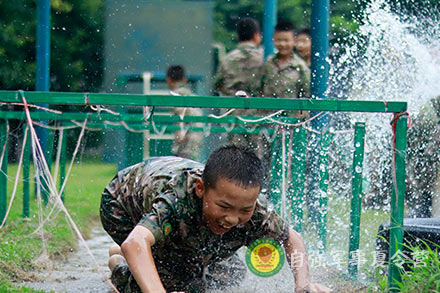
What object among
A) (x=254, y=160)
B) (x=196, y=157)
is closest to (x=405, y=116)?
(x=254, y=160)

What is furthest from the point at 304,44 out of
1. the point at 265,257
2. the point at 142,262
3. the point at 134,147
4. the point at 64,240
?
the point at 142,262

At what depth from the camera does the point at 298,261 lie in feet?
10.2

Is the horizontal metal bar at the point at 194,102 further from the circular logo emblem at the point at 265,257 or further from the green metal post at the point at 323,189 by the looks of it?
the green metal post at the point at 323,189

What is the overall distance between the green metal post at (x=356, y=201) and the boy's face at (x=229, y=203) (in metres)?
1.50

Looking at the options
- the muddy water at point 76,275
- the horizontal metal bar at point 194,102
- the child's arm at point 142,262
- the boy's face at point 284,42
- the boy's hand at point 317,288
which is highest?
the boy's face at point 284,42

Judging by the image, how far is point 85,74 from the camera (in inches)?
794

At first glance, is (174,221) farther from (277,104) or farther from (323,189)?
(323,189)

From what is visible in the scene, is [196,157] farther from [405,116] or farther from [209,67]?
[209,67]

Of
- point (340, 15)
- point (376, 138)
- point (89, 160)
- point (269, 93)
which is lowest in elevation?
point (89, 160)

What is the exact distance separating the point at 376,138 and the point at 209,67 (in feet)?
41.8

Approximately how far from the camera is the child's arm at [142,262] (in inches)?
99.1

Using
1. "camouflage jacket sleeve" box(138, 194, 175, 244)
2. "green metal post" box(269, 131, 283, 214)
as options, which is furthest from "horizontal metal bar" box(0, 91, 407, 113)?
"green metal post" box(269, 131, 283, 214)

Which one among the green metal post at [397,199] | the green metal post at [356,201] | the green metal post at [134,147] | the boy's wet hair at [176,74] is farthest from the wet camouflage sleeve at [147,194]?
the boy's wet hair at [176,74]

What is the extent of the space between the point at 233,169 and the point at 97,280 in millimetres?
2095
